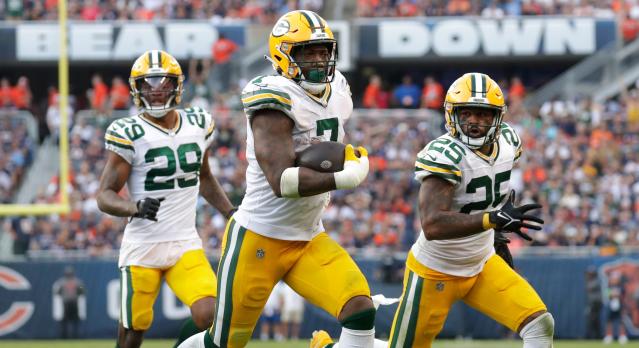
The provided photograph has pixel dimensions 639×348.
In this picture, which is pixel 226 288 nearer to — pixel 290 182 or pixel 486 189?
pixel 290 182

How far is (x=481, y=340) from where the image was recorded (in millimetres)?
15461

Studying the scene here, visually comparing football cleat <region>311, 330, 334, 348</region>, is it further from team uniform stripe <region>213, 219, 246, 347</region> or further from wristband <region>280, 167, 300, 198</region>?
wristband <region>280, 167, 300, 198</region>

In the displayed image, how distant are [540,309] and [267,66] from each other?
14297 mm

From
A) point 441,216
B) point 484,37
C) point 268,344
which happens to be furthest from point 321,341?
point 484,37

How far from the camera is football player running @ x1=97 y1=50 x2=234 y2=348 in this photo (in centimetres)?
760

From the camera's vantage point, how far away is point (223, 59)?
67.9 ft

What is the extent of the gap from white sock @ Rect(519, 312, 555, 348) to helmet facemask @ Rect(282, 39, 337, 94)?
1.83 metres

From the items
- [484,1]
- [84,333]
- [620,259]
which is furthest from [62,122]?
[484,1]

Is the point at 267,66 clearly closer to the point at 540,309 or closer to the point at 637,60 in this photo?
the point at 637,60

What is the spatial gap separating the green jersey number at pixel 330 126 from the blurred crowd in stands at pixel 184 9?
1566 cm

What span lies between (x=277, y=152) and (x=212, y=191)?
2.01 m

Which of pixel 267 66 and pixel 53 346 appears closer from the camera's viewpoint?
pixel 53 346

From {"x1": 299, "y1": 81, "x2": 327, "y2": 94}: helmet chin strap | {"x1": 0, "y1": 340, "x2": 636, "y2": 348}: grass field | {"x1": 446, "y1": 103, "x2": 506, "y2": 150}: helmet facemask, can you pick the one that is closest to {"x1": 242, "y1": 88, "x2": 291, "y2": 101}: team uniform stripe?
{"x1": 299, "y1": 81, "x2": 327, "y2": 94}: helmet chin strap

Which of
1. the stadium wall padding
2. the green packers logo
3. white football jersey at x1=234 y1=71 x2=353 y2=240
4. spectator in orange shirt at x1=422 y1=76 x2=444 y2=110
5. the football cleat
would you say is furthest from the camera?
spectator in orange shirt at x1=422 y1=76 x2=444 y2=110
